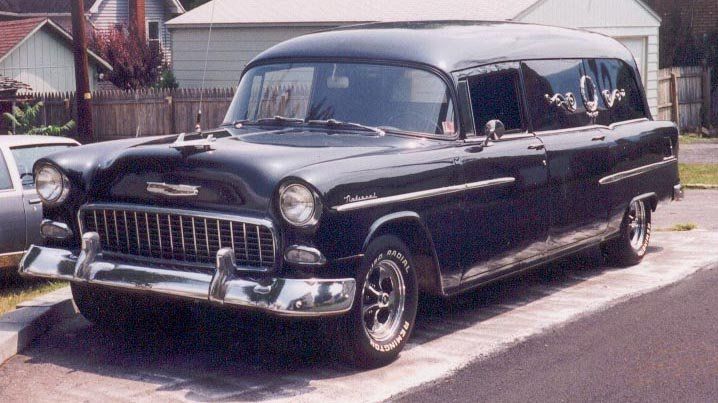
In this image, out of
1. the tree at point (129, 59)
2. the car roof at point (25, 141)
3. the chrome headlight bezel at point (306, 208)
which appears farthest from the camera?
the tree at point (129, 59)

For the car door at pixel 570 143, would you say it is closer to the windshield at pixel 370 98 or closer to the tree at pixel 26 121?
the windshield at pixel 370 98

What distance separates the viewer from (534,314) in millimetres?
7754

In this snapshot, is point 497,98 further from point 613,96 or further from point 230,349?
point 230,349

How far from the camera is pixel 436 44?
7461 mm

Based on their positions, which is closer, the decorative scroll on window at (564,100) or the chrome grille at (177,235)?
the chrome grille at (177,235)

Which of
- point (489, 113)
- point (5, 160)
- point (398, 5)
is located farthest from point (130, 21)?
point (489, 113)

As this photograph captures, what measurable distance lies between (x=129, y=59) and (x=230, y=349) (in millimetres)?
31942

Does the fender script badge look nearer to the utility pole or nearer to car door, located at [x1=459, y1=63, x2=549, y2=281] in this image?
car door, located at [x1=459, y1=63, x2=549, y2=281]

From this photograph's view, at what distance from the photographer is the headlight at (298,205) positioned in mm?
5875

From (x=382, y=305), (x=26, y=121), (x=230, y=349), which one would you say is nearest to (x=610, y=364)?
(x=382, y=305)

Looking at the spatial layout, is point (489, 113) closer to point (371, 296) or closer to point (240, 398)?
point (371, 296)

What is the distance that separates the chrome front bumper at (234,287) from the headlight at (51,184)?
0.62 m

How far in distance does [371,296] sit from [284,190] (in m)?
0.87

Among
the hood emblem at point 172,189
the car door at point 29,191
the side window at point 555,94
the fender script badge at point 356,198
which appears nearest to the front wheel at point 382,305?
the fender script badge at point 356,198
